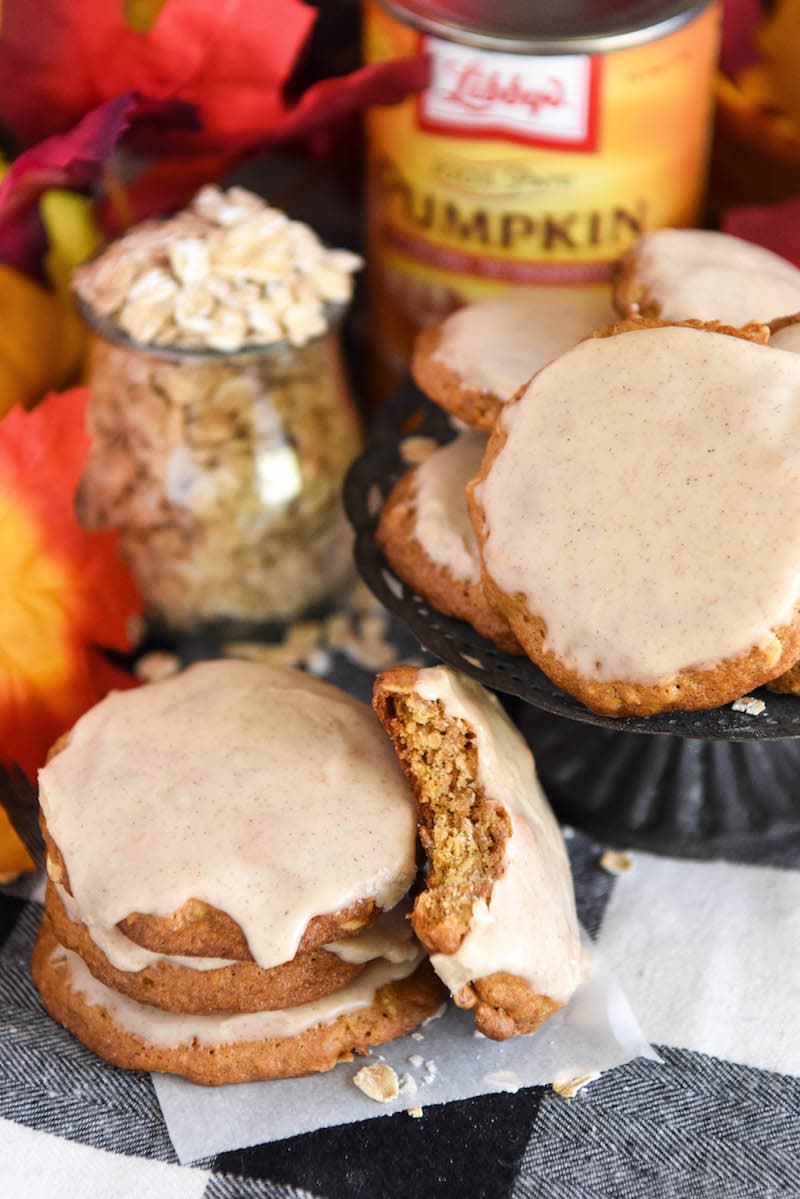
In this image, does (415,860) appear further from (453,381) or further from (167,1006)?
(453,381)

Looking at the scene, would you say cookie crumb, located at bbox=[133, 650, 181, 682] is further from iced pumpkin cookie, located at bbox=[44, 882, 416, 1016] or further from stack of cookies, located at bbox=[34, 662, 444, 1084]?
iced pumpkin cookie, located at bbox=[44, 882, 416, 1016]

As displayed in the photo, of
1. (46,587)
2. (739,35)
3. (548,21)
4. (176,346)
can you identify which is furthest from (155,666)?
(739,35)

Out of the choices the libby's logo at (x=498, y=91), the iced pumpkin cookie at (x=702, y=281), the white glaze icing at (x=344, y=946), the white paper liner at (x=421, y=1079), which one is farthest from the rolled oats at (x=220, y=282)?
the white paper liner at (x=421, y=1079)

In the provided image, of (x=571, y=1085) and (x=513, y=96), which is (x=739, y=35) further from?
(x=571, y=1085)

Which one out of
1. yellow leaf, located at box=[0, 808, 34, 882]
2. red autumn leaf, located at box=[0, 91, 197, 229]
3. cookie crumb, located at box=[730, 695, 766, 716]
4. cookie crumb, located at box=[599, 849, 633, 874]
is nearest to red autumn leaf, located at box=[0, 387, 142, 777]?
yellow leaf, located at box=[0, 808, 34, 882]

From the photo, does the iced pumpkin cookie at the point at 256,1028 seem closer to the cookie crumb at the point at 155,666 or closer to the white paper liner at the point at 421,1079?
the white paper liner at the point at 421,1079
